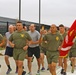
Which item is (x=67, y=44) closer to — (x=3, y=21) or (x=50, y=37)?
(x=50, y=37)

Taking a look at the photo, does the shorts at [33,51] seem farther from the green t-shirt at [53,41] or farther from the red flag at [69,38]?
the red flag at [69,38]

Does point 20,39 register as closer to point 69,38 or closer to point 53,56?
point 53,56

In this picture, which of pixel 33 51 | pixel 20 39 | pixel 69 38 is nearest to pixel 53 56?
pixel 20 39

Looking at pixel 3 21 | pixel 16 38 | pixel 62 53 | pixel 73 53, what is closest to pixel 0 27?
pixel 3 21

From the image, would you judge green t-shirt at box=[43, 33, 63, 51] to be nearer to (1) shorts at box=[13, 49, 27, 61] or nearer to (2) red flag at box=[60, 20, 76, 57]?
(1) shorts at box=[13, 49, 27, 61]

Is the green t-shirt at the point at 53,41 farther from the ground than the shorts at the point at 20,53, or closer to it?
farther from the ground

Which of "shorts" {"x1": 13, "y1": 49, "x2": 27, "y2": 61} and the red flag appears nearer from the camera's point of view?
the red flag

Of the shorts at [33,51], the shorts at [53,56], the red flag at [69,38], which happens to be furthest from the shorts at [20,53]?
the red flag at [69,38]

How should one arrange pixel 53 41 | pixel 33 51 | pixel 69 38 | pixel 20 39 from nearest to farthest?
1. pixel 69 38
2. pixel 53 41
3. pixel 20 39
4. pixel 33 51

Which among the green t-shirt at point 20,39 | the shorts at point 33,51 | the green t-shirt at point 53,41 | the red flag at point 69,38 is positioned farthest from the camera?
the shorts at point 33,51

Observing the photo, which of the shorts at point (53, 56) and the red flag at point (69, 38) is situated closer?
the red flag at point (69, 38)

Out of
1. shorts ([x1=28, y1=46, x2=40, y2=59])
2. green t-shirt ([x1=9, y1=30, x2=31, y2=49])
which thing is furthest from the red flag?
shorts ([x1=28, y1=46, x2=40, y2=59])

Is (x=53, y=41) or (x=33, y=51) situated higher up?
(x=53, y=41)

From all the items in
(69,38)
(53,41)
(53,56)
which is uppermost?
(69,38)
